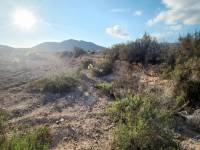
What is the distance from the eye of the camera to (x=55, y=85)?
1192 cm

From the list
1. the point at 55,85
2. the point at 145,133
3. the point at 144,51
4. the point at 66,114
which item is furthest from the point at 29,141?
the point at 144,51

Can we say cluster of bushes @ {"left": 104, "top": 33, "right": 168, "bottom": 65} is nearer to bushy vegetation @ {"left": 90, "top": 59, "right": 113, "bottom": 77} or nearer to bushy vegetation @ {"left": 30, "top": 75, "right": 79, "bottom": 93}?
bushy vegetation @ {"left": 90, "top": 59, "right": 113, "bottom": 77}

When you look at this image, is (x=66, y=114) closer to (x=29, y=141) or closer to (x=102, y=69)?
(x=29, y=141)

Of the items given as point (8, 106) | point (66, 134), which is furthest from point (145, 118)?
point (8, 106)

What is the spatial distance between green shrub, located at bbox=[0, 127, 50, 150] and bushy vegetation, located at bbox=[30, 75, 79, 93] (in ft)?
16.9

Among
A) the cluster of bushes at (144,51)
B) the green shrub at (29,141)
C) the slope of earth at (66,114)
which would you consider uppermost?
the cluster of bushes at (144,51)

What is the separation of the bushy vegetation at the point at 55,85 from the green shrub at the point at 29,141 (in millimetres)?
5158

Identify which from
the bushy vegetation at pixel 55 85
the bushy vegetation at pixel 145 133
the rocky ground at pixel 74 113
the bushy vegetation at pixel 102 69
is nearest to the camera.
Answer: the bushy vegetation at pixel 145 133

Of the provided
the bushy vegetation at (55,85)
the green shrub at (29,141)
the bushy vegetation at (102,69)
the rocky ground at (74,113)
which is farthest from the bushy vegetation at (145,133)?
the bushy vegetation at (102,69)

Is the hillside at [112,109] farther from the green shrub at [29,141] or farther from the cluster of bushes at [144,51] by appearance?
the cluster of bushes at [144,51]

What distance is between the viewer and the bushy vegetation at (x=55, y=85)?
1180cm

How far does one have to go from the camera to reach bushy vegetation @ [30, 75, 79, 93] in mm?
11805

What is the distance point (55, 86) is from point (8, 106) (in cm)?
235

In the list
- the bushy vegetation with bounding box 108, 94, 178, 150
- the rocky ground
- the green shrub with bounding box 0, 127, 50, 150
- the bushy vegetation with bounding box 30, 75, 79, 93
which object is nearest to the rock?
the rocky ground
